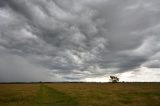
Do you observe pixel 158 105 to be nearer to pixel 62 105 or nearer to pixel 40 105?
pixel 62 105

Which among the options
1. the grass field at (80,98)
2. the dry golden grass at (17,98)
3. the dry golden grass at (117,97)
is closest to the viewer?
the grass field at (80,98)

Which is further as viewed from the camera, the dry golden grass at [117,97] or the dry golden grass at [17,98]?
the dry golden grass at [17,98]

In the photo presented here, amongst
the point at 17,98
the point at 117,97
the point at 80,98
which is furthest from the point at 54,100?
the point at 117,97

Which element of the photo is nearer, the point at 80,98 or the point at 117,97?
the point at 80,98

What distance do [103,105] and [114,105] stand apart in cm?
141

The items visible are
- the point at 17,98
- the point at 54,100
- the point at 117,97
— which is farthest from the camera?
the point at 117,97

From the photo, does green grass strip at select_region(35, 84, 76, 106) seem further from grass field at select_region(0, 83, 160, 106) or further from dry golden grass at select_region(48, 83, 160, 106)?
dry golden grass at select_region(48, 83, 160, 106)

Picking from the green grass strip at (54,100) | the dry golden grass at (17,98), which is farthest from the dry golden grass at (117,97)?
the dry golden grass at (17,98)

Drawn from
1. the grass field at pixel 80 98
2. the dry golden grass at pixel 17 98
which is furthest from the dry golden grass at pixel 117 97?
the dry golden grass at pixel 17 98

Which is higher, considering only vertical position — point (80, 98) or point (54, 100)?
point (80, 98)

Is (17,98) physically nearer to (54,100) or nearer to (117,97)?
(54,100)

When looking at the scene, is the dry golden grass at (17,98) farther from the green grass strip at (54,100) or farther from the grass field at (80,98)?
the green grass strip at (54,100)

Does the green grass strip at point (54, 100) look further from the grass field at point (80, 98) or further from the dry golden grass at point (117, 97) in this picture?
the dry golden grass at point (117, 97)

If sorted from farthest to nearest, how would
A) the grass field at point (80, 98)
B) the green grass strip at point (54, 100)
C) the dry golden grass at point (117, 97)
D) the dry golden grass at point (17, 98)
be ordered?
the dry golden grass at point (17, 98) < the dry golden grass at point (117, 97) < the grass field at point (80, 98) < the green grass strip at point (54, 100)
